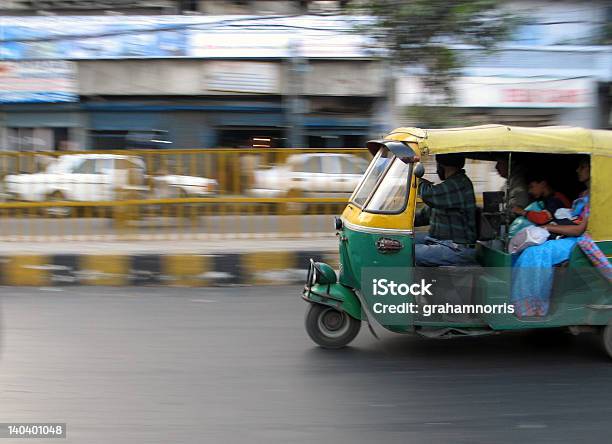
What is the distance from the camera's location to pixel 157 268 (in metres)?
8.28

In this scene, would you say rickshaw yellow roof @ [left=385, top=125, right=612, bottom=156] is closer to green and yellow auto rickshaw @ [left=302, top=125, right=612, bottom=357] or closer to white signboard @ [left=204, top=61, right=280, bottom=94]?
green and yellow auto rickshaw @ [left=302, top=125, right=612, bottom=357]

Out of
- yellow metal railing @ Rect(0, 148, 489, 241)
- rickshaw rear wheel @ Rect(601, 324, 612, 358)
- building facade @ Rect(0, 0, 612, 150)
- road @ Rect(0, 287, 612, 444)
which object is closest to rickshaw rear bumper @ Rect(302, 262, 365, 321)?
road @ Rect(0, 287, 612, 444)

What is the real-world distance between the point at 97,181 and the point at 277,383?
4.89m

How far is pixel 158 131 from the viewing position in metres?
19.8

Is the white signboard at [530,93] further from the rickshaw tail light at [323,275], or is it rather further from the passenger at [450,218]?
the rickshaw tail light at [323,275]

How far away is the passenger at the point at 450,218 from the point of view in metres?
5.32

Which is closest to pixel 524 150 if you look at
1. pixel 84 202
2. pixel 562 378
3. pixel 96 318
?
pixel 562 378

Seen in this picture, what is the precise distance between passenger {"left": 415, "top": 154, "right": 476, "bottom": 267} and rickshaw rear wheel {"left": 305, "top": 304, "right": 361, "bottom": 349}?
79 cm

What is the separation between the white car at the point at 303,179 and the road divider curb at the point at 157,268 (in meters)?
0.89

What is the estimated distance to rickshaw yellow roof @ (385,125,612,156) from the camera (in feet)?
16.8

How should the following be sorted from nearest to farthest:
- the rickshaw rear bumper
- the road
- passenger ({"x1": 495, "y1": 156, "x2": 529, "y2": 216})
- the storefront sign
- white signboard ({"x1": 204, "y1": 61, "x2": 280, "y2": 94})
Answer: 1. the road
2. the rickshaw rear bumper
3. passenger ({"x1": 495, "y1": 156, "x2": 529, "y2": 216})
4. the storefront sign
5. white signboard ({"x1": 204, "y1": 61, "x2": 280, "y2": 94})

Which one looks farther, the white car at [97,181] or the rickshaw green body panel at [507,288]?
the white car at [97,181]

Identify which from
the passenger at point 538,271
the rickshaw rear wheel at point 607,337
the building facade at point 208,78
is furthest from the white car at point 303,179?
the building facade at point 208,78

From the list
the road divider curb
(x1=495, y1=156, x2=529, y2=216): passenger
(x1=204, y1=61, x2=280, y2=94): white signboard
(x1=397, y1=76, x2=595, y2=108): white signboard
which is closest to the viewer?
(x1=495, y1=156, x2=529, y2=216): passenger
